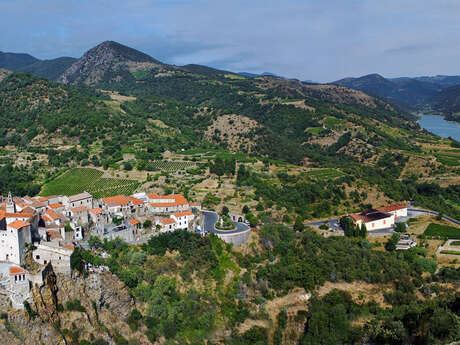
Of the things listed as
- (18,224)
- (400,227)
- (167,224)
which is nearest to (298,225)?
(400,227)

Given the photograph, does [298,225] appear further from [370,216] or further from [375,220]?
[370,216]

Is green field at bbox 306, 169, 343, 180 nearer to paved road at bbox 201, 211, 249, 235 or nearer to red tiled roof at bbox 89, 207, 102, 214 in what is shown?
paved road at bbox 201, 211, 249, 235

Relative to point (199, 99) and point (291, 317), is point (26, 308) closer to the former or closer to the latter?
point (291, 317)

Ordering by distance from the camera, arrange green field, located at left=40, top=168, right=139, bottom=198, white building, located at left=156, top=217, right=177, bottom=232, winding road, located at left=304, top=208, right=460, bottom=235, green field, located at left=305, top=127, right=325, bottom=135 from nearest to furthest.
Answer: white building, located at left=156, top=217, right=177, bottom=232, winding road, located at left=304, top=208, right=460, bottom=235, green field, located at left=40, top=168, right=139, bottom=198, green field, located at left=305, top=127, right=325, bottom=135

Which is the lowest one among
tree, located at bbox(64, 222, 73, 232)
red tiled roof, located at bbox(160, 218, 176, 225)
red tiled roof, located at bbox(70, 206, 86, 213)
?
red tiled roof, located at bbox(160, 218, 176, 225)

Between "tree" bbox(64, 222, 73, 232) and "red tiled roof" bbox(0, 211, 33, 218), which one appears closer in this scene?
"red tiled roof" bbox(0, 211, 33, 218)

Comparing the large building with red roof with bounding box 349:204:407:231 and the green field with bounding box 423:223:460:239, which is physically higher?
the large building with red roof with bounding box 349:204:407:231

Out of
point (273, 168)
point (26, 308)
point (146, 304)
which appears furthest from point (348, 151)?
point (26, 308)

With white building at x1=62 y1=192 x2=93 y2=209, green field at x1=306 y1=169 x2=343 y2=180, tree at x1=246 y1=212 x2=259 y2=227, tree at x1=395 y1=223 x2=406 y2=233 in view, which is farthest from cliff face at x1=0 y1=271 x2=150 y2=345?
green field at x1=306 y1=169 x2=343 y2=180
